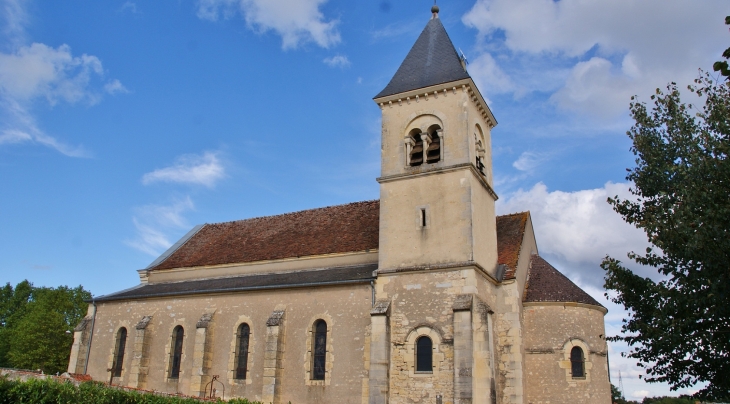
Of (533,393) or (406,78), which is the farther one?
(406,78)

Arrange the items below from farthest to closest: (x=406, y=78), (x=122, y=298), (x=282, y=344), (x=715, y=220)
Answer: (x=122, y=298)
(x=406, y=78)
(x=282, y=344)
(x=715, y=220)

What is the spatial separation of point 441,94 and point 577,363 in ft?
35.3

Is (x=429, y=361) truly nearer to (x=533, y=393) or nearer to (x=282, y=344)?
(x=533, y=393)

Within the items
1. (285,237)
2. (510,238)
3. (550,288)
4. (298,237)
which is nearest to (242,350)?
(298,237)

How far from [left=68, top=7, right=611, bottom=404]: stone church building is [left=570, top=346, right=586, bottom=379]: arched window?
66 millimetres

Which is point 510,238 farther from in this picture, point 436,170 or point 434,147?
point 434,147

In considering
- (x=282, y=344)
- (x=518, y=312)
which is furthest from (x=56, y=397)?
(x=518, y=312)

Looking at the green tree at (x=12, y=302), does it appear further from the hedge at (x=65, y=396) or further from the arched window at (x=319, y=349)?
the arched window at (x=319, y=349)

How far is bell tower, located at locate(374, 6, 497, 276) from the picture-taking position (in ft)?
63.8

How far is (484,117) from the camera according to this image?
2300 cm

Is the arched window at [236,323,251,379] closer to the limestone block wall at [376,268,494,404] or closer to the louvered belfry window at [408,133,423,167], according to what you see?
the limestone block wall at [376,268,494,404]

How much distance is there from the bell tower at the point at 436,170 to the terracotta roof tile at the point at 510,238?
574 millimetres

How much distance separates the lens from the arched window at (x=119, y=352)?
24.6 m

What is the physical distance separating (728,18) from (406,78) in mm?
17549
